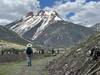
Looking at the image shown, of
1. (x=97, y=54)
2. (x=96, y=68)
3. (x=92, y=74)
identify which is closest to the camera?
(x=92, y=74)

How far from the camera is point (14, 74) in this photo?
36.8 meters

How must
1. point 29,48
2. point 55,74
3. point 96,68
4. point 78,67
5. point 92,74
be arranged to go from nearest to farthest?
point 92,74 < point 96,68 < point 78,67 < point 55,74 < point 29,48

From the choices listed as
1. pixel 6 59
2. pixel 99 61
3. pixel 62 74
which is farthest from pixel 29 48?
pixel 6 59

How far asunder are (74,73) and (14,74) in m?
8.70

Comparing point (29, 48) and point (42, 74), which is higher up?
point (29, 48)

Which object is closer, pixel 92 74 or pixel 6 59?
pixel 92 74

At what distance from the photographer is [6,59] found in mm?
79562

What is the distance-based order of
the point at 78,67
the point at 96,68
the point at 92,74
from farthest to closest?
the point at 78,67 → the point at 96,68 → the point at 92,74

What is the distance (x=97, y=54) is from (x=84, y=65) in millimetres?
1692

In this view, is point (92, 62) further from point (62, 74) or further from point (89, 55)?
point (62, 74)

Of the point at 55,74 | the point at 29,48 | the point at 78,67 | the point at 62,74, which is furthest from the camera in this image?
the point at 29,48

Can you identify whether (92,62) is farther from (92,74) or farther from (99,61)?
(92,74)

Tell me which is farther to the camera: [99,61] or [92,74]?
[99,61]

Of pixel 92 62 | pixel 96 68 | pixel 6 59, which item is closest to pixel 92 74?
pixel 96 68
